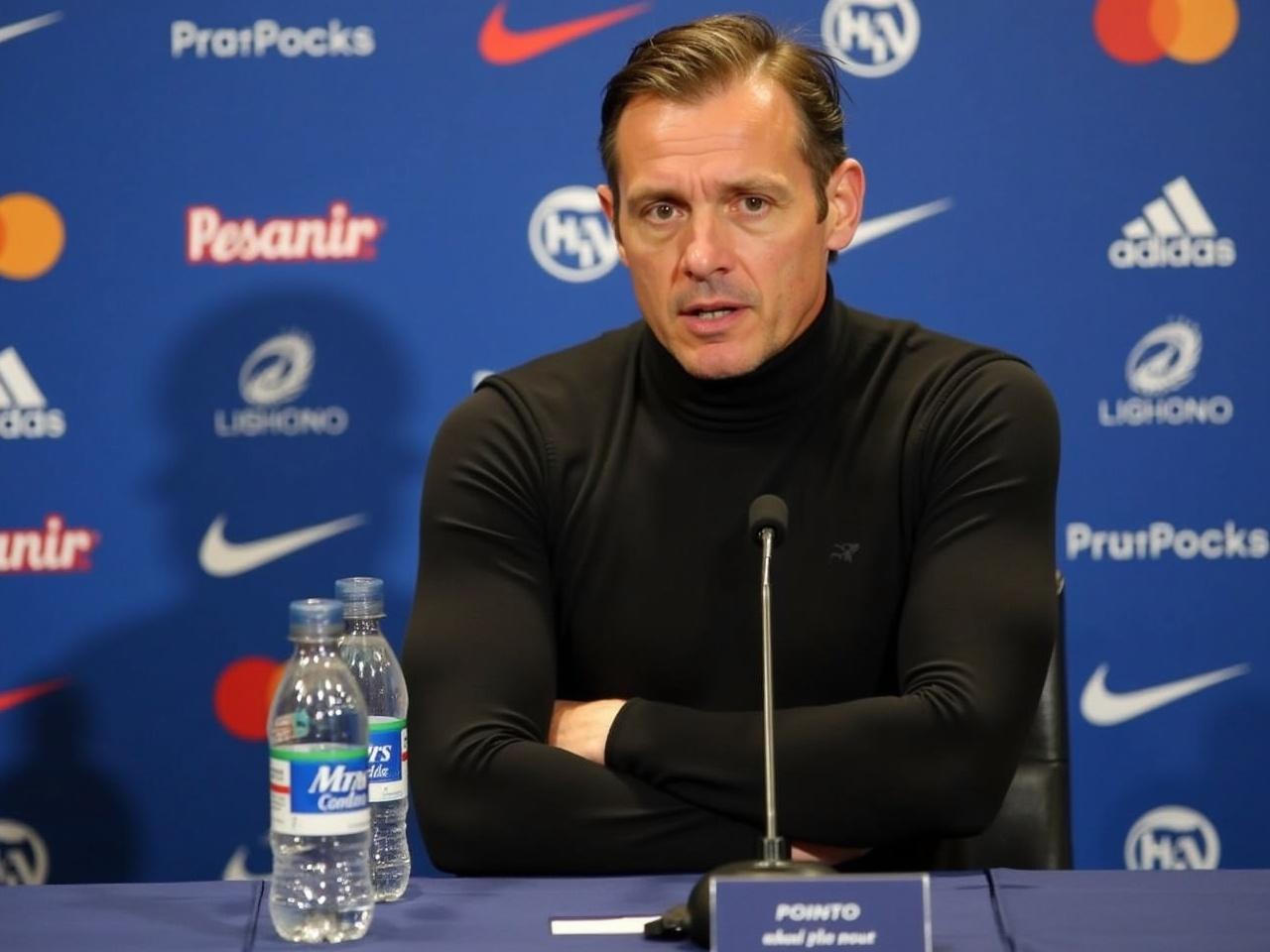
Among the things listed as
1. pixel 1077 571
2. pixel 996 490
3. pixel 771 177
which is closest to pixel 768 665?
pixel 996 490

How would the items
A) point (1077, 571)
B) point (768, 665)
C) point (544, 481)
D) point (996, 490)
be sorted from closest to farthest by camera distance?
1. point (768, 665)
2. point (996, 490)
3. point (544, 481)
4. point (1077, 571)

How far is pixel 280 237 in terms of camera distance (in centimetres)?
360

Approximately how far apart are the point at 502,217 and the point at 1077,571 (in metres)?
1.35

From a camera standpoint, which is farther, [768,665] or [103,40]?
[103,40]

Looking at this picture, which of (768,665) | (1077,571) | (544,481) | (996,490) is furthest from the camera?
(1077,571)

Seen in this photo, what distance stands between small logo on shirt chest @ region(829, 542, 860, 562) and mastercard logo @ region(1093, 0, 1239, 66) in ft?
5.22

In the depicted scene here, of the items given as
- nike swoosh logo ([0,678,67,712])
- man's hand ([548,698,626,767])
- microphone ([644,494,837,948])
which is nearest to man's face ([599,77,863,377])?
man's hand ([548,698,626,767])

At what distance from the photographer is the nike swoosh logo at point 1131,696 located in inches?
140

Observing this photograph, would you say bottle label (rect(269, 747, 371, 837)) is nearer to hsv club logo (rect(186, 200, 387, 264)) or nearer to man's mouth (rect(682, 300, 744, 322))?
man's mouth (rect(682, 300, 744, 322))

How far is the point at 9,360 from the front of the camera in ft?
11.9

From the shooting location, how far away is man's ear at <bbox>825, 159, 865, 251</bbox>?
8.48ft

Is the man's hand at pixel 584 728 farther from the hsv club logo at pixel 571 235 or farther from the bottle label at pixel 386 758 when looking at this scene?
the hsv club logo at pixel 571 235

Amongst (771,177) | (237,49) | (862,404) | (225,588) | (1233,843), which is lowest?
(1233,843)

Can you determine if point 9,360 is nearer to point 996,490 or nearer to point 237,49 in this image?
point 237,49
